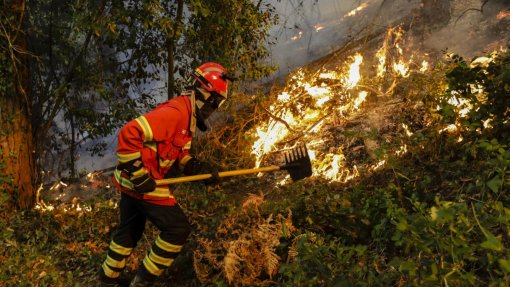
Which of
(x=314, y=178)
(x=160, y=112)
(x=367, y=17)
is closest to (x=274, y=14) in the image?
(x=314, y=178)

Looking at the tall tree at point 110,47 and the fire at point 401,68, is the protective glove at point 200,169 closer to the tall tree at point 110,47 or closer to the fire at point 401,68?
the tall tree at point 110,47

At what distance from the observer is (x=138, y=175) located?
3.94 meters

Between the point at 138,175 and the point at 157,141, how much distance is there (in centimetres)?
35

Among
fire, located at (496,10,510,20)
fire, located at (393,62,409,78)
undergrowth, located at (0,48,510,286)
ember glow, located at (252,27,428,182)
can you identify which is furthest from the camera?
fire, located at (496,10,510,20)

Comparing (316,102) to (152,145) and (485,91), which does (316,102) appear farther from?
(152,145)

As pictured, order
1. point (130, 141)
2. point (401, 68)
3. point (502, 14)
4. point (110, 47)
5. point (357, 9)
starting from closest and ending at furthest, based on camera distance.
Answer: point (130, 141), point (401, 68), point (110, 47), point (502, 14), point (357, 9)

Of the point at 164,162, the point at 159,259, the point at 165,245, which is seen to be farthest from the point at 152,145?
the point at 159,259

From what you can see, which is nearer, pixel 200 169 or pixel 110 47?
pixel 200 169

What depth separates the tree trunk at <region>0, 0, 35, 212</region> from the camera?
7023 millimetres

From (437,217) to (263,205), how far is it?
3.41m

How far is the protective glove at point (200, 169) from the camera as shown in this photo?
446 centimetres

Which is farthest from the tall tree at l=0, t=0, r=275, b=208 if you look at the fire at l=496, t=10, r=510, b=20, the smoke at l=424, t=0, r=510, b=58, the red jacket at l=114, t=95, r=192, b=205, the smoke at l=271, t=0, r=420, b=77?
the smoke at l=271, t=0, r=420, b=77

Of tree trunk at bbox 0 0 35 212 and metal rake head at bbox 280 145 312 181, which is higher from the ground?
tree trunk at bbox 0 0 35 212

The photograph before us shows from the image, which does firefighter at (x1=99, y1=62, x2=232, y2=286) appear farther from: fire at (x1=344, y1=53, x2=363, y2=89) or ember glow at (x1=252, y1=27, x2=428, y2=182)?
fire at (x1=344, y1=53, x2=363, y2=89)
